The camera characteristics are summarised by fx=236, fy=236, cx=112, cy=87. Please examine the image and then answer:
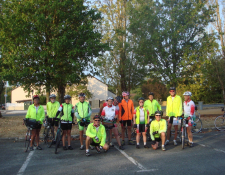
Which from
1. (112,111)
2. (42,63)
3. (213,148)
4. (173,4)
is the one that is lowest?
(213,148)

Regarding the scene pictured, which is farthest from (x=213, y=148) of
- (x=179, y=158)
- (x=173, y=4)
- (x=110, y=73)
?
(x=110, y=73)

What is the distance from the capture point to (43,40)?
43.7ft

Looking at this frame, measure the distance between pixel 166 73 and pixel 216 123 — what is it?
17.5ft

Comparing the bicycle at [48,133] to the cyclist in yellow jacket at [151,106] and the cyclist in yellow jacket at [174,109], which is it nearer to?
the cyclist in yellow jacket at [151,106]

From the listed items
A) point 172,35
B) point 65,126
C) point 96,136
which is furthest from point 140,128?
point 172,35

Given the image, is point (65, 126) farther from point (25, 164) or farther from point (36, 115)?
point (25, 164)

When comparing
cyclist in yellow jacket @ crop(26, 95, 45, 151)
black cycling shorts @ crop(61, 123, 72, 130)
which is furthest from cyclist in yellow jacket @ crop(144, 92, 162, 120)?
cyclist in yellow jacket @ crop(26, 95, 45, 151)

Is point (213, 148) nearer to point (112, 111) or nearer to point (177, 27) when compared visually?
point (112, 111)

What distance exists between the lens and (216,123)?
40.9 ft

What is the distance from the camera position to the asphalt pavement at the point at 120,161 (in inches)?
225

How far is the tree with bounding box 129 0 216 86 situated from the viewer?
1623cm

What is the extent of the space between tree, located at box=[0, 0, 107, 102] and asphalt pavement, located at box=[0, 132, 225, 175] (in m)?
5.49

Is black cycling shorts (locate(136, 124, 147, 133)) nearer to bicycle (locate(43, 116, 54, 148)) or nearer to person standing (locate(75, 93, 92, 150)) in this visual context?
person standing (locate(75, 93, 92, 150))

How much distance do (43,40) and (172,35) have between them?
334 inches
